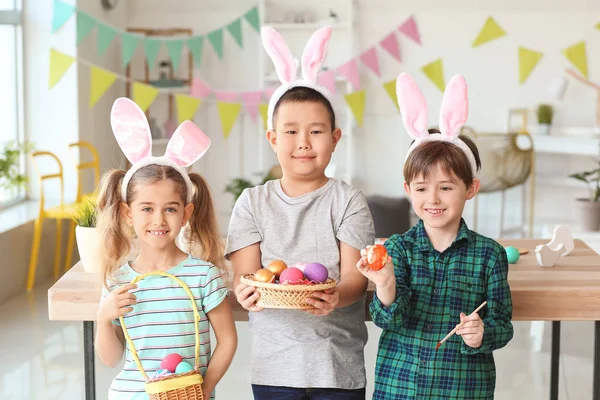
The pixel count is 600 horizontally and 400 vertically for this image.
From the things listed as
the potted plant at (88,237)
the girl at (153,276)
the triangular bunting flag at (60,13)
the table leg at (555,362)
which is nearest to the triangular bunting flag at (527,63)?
the triangular bunting flag at (60,13)

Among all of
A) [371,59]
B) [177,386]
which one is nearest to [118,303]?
[177,386]

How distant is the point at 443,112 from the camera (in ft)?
5.86

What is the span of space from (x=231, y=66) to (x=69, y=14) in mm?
1645

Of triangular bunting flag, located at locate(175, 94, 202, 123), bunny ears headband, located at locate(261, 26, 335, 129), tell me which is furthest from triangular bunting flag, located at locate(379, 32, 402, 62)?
bunny ears headband, located at locate(261, 26, 335, 129)

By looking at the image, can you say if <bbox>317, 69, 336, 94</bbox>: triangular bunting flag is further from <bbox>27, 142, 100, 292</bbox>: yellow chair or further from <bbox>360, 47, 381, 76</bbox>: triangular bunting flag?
<bbox>27, 142, 100, 292</bbox>: yellow chair

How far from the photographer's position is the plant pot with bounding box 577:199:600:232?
4172 mm

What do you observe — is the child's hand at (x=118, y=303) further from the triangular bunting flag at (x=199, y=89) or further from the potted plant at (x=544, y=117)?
the potted plant at (x=544, y=117)

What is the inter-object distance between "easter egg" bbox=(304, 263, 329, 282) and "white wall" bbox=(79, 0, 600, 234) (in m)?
4.71

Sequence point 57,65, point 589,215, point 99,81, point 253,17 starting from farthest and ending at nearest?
point 253,17, point 57,65, point 99,81, point 589,215

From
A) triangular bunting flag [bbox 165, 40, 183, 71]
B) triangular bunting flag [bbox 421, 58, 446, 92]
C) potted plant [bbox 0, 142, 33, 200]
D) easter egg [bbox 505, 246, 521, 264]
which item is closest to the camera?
easter egg [bbox 505, 246, 521, 264]

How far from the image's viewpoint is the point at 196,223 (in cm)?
189

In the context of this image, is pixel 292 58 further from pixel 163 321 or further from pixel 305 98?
pixel 163 321

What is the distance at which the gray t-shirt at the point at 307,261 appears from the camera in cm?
177

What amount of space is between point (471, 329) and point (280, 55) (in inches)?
28.1
